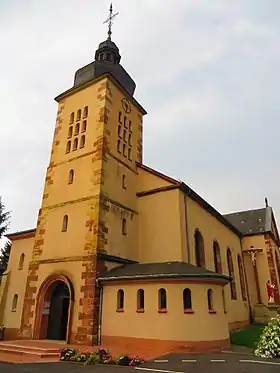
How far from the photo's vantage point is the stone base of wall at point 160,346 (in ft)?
36.2

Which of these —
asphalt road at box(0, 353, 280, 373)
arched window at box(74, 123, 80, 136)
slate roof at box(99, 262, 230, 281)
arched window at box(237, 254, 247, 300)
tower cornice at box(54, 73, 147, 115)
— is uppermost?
tower cornice at box(54, 73, 147, 115)

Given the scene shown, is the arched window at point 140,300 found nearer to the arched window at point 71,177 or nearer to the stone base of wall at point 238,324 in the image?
the arched window at point 71,177

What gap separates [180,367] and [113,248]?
7.62m

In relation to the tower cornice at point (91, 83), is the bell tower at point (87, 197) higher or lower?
lower

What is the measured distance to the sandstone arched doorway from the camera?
1457 cm

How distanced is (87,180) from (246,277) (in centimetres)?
1916

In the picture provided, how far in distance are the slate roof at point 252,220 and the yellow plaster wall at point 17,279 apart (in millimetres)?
20719

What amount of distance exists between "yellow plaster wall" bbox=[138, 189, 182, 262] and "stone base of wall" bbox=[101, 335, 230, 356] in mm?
4609

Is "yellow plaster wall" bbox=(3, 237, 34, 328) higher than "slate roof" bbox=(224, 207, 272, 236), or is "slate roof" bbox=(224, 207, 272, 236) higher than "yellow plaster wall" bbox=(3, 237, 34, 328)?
"slate roof" bbox=(224, 207, 272, 236)

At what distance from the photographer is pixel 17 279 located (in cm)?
1975

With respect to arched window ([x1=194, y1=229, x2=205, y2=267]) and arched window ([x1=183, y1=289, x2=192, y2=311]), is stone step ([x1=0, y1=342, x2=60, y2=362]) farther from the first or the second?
arched window ([x1=194, y1=229, x2=205, y2=267])

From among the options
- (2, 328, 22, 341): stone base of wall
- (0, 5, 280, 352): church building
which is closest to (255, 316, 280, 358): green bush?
(0, 5, 280, 352): church building

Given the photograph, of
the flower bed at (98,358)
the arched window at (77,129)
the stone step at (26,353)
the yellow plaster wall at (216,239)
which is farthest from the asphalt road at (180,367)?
the arched window at (77,129)

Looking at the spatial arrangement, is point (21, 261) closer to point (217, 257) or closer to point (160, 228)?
point (160, 228)
